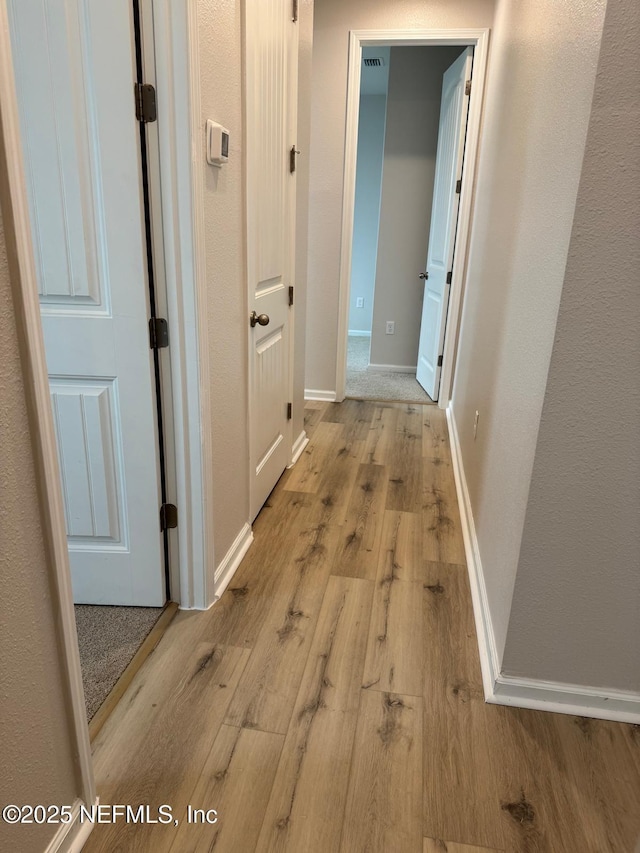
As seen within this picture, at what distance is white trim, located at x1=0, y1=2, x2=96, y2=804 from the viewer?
2.71 ft

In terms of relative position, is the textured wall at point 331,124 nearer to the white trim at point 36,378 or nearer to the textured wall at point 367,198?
the textured wall at point 367,198

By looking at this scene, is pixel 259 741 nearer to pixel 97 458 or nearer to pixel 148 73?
pixel 97 458

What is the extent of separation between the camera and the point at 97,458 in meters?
1.74

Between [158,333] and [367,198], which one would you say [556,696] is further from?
[367,198]

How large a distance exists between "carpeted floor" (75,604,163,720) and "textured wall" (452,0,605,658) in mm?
1064

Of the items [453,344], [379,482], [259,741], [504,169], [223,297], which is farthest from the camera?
[453,344]

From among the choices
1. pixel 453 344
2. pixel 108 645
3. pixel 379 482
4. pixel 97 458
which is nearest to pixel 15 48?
pixel 97 458

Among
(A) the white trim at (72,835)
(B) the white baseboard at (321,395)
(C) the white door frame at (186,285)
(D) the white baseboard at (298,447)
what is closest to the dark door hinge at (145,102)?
(C) the white door frame at (186,285)

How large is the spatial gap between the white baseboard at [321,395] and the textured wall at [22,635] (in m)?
3.41

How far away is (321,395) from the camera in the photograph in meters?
4.39

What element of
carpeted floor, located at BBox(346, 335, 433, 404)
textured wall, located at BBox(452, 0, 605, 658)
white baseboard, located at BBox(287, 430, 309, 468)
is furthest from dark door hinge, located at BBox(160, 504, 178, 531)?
carpeted floor, located at BBox(346, 335, 433, 404)

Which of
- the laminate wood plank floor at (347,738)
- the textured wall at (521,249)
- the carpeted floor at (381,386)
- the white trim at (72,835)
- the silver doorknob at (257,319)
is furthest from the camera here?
the carpeted floor at (381,386)

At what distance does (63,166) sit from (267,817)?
1629 mm

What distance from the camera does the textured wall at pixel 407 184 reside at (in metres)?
4.43
